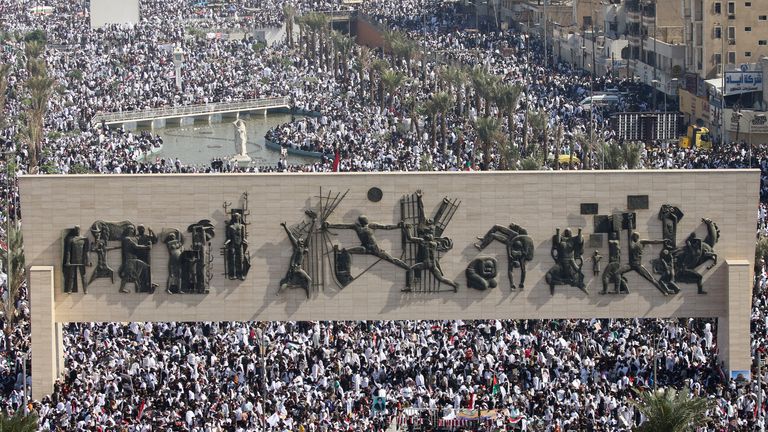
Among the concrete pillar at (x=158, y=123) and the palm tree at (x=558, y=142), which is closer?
the palm tree at (x=558, y=142)

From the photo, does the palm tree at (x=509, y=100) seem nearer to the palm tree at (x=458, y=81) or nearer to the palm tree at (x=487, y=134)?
the palm tree at (x=487, y=134)

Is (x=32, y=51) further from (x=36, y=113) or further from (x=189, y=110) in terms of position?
(x=36, y=113)

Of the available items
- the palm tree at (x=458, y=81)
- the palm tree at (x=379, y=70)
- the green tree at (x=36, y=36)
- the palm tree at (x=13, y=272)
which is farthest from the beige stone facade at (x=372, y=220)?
the green tree at (x=36, y=36)

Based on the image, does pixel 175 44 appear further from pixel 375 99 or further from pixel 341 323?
pixel 341 323

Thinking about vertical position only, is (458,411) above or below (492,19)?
below

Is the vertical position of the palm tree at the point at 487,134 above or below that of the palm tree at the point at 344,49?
below

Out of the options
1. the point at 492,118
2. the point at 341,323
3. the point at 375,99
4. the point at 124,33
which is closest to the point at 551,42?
the point at 375,99

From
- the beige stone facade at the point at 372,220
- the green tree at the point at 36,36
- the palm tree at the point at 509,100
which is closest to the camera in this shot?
the beige stone facade at the point at 372,220
